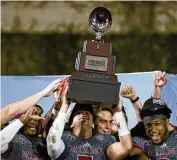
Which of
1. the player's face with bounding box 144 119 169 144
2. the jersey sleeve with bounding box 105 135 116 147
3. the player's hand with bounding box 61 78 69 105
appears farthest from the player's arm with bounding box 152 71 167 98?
the player's hand with bounding box 61 78 69 105

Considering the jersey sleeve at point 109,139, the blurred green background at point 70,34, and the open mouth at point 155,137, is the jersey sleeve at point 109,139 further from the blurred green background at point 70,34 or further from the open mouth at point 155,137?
the blurred green background at point 70,34

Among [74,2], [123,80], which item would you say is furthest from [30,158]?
[74,2]

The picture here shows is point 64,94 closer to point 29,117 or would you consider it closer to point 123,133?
point 29,117

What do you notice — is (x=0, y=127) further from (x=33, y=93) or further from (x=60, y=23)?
(x=60, y=23)

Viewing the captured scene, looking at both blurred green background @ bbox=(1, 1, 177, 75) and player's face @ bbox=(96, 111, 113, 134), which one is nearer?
player's face @ bbox=(96, 111, 113, 134)

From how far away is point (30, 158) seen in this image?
2529 mm

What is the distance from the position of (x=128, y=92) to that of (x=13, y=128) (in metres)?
0.48

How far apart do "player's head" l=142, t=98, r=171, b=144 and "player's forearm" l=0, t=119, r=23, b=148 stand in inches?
19.5

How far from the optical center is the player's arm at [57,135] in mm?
2508

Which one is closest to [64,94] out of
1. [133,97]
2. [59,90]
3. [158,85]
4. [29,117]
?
[59,90]

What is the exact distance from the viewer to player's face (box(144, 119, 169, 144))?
8.33 feet

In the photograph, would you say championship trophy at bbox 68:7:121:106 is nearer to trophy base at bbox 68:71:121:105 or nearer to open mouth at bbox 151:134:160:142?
trophy base at bbox 68:71:121:105

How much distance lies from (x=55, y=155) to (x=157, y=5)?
0.76m

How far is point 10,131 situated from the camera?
2.54m
